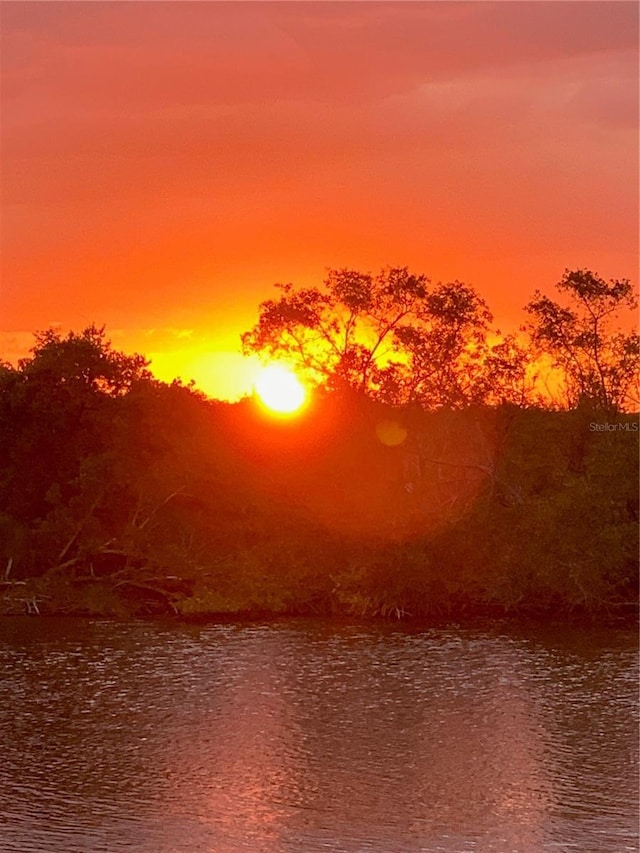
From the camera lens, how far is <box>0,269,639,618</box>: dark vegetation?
2295 inches

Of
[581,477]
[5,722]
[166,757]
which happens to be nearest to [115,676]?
[5,722]

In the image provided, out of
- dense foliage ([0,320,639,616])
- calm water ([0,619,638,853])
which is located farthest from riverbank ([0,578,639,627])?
calm water ([0,619,638,853])

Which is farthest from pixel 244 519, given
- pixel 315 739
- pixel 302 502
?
pixel 315 739

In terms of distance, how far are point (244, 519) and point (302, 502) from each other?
3.69m

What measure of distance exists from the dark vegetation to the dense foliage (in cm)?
10

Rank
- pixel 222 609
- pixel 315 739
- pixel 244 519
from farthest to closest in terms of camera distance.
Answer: pixel 244 519
pixel 222 609
pixel 315 739

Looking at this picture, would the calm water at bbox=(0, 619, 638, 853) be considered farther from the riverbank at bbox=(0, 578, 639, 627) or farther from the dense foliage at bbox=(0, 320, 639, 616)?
the dense foliage at bbox=(0, 320, 639, 616)

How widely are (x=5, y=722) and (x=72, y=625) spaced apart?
1744cm

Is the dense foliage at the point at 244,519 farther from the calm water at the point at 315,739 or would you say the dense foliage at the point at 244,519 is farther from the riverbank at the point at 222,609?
the calm water at the point at 315,739

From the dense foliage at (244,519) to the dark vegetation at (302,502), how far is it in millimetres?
105

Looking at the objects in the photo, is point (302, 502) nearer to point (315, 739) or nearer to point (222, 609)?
point (222, 609)

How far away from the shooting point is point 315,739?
116 ft

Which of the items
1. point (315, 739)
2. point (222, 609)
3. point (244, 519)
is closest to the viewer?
point (315, 739)

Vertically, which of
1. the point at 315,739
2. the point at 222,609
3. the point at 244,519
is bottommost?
the point at 315,739
